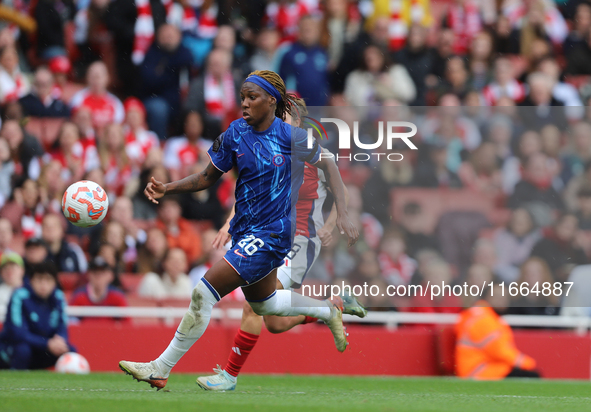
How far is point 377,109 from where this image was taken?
1103 cm

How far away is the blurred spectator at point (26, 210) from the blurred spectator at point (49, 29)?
3519mm

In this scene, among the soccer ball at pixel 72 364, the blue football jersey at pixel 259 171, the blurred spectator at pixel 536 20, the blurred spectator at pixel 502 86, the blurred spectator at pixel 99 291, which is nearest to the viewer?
the blue football jersey at pixel 259 171

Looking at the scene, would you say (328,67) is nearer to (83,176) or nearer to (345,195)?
(83,176)

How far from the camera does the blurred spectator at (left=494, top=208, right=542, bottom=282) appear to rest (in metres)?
10.1

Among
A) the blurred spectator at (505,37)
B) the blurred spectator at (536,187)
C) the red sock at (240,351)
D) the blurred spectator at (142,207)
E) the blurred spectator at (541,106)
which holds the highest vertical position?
the blurred spectator at (505,37)

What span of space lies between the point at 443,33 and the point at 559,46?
2.31m

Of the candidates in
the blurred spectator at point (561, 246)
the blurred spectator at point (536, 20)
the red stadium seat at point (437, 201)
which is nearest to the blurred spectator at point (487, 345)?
the blurred spectator at point (561, 246)

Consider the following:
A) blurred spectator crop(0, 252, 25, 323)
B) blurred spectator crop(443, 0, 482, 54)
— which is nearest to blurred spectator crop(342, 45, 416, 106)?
blurred spectator crop(443, 0, 482, 54)

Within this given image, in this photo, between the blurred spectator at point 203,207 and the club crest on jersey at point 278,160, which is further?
the blurred spectator at point 203,207

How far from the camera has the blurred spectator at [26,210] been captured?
11219 mm

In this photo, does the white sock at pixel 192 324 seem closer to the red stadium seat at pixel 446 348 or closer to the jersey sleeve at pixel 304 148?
the jersey sleeve at pixel 304 148

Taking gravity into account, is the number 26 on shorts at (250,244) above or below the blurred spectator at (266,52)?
below

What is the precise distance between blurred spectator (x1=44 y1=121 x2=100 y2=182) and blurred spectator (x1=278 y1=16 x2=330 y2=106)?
3117 millimetres

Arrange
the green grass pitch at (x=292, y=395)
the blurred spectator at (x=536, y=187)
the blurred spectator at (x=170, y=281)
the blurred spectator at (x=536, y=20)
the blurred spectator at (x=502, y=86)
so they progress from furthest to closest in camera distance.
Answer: the blurred spectator at (x=536, y=20) → the blurred spectator at (x=502, y=86) → the blurred spectator at (x=536, y=187) → the blurred spectator at (x=170, y=281) → the green grass pitch at (x=292, y=395)
